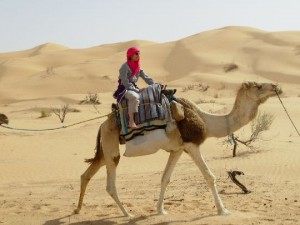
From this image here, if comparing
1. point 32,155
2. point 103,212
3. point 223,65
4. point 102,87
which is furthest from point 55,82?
point 103,212

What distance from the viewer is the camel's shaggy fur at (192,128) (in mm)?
6801

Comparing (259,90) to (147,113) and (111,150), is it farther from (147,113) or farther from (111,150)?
(111,150)

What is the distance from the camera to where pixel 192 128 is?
268 inches

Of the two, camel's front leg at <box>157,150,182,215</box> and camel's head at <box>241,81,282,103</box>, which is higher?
camel's head at <box>241,81,282,103</box>

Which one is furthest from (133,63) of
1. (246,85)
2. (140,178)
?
(140,178)

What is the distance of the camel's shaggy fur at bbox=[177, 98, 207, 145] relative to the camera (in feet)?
22.3

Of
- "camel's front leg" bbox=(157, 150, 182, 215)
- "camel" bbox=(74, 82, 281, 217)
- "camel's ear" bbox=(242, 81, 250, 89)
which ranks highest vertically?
"camel's ear" bbox=(242, 81, 250, 89)

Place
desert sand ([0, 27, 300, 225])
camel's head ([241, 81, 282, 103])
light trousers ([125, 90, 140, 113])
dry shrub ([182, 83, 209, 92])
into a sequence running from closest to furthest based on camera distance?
light trousers ([125, 90, 140, 113]), camel's head ([241, 81, 282, 103]), desert sand ([0, 27, 300, 225]), dry shrub ([182, 83, 209, 92])

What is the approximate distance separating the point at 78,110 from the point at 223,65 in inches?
986

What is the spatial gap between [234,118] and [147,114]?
47.9 inches

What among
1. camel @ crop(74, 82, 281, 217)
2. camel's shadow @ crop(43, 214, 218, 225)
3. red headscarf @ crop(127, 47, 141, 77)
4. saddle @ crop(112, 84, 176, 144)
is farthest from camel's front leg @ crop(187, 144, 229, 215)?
red headscarf @ crop(127, 47, 141, 77)

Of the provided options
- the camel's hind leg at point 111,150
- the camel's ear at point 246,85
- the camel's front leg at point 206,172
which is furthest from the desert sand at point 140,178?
the camel's ear at point 246,85

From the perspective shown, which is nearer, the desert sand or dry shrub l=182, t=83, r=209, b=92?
the desert sand

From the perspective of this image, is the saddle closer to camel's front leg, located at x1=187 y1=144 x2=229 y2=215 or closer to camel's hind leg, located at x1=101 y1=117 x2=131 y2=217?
camel's hind leg, located at x1=101 y1=117 x2=131 y2=217
